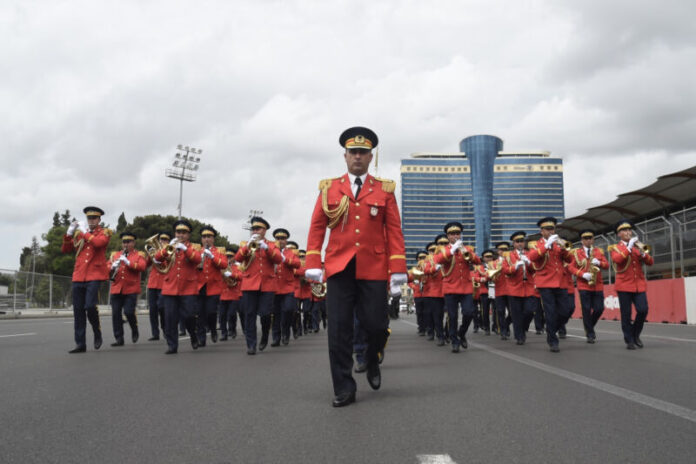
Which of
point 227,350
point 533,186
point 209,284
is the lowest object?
point 227,350

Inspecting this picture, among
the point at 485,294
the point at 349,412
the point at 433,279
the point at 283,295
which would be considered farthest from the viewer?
the point at 485,294

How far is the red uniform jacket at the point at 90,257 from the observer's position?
361 inches

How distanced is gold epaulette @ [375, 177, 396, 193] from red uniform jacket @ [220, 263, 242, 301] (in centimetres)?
894

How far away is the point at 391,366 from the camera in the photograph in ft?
23.9

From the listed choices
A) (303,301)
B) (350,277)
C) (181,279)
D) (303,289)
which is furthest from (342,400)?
(303,301)

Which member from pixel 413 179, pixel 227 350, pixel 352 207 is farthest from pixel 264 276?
pixel 413 179

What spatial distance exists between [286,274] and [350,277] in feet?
21.1

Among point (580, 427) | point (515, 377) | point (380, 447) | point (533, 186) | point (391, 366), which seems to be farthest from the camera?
point (533, 186)

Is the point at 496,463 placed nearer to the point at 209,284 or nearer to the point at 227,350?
the point at 227,350

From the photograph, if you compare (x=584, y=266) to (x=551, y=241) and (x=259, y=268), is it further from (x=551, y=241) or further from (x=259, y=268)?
(x=259, y=268)

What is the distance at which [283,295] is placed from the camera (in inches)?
438

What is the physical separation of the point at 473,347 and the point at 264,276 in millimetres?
3894

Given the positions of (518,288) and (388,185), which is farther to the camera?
(518,288)

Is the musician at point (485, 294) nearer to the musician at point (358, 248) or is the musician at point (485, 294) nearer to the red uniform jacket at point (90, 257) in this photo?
the red uniform jacket at point (90, 257)
